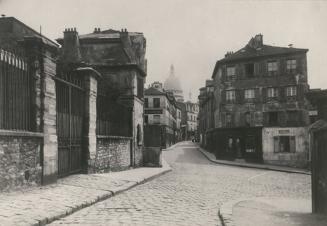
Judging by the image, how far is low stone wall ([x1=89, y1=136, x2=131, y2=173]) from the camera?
16.2 meters

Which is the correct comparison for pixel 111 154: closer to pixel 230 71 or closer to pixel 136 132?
pixel 136 132

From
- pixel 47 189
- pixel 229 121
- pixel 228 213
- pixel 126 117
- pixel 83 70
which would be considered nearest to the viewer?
pixel 228 213

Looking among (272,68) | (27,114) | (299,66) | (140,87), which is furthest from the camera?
(272,68)

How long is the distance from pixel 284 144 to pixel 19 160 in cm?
3049

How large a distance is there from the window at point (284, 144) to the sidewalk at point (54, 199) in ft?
85.2

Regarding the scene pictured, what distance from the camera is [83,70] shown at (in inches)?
594

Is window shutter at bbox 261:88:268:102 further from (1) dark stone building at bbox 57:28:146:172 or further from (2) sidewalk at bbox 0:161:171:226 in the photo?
(2) sidewalk at bbox 0:161:171:226

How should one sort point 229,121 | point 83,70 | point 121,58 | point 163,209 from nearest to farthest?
point 163,209, point 83,70, point 121,58, point 229,121

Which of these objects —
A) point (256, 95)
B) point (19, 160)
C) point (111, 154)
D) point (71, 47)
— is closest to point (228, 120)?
point (256, 95)

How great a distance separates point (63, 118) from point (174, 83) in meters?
133

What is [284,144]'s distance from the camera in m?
36.5

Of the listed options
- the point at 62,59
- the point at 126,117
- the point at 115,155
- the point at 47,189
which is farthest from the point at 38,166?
the point at 62,59

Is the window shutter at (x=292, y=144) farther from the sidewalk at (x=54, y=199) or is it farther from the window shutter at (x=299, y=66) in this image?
the sidewalk at (x=54, y=199)

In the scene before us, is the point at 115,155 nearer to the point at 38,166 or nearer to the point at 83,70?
the point at 83,70
